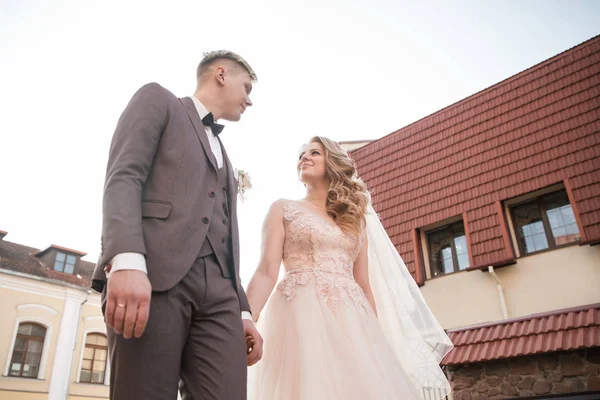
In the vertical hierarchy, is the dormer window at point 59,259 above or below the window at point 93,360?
above

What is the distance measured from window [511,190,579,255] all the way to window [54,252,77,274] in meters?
19.3

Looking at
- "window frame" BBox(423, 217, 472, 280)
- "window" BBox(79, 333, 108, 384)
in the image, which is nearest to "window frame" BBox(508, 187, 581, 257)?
"window frame" BBox(423, 217, 472, 280)

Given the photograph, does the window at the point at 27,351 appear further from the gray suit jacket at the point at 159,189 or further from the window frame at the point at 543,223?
the gray suit jacket at the point at 159,189

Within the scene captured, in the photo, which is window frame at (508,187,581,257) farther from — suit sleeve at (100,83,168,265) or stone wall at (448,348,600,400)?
suit sleeve at (100,83,168,265)

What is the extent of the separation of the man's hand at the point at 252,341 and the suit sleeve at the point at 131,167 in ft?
2.54

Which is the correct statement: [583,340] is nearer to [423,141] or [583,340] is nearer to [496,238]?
[496,238]

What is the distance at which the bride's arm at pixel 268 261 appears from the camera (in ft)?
11.0

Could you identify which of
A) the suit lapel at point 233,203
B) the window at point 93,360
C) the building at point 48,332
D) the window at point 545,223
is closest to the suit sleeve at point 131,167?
the suit lapel at point 233,203

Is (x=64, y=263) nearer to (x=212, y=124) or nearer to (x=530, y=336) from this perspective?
(x=530, y=336)

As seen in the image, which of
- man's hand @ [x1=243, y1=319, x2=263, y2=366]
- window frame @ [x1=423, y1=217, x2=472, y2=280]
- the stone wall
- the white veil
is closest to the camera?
man's hand @ [x1=243, y1=319, x2=263, y2=366]

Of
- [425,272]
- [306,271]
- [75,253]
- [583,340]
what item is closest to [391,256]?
[306,271]

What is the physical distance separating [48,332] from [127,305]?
20897 millimetres

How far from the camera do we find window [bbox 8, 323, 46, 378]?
18.3 metres

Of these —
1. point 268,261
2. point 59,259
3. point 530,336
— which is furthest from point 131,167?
point 59,259
